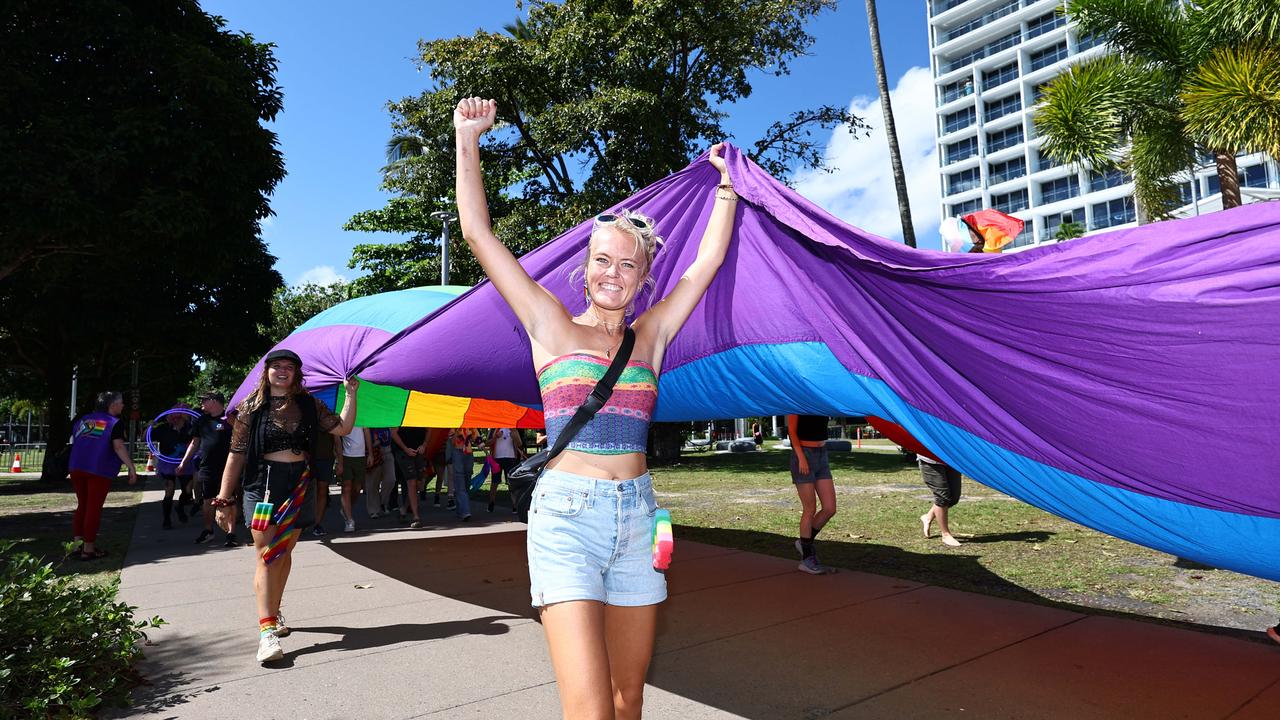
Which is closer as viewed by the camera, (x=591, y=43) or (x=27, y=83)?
(x=27, y=83)

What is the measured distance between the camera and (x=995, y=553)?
7.68 metres

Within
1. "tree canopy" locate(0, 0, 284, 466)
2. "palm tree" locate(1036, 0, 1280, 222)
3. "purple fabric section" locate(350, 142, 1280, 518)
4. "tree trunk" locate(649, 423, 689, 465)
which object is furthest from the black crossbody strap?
"tree trunk" locate(649, 423, 689, 465)

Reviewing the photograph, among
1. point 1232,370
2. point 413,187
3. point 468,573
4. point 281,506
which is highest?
point 413,187

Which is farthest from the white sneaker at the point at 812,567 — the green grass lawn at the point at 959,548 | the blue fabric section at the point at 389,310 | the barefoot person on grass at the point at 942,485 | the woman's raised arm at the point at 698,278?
the woman's raised arm at the point at 698,278

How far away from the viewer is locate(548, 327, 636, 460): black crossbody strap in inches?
93.5

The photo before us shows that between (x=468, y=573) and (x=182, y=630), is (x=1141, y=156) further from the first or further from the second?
(x=182, y=630)

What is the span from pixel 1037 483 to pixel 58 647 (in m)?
5.01

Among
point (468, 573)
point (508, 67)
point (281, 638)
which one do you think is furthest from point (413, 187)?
point (281, 638)

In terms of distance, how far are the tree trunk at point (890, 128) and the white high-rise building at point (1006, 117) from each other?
5009cm

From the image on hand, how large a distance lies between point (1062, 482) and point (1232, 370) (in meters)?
0.90

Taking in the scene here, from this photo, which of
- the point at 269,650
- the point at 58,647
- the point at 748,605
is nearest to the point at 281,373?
the point at 269,650

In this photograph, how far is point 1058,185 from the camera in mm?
65875

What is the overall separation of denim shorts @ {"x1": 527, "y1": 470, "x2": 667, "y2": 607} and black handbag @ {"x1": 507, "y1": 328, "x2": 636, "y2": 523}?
8 cm

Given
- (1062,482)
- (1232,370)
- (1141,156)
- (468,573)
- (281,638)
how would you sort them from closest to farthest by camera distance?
1. (1232,370)
2. (1062,482)
3. (281,638)
4. (468,573)
5. (1141,156)
